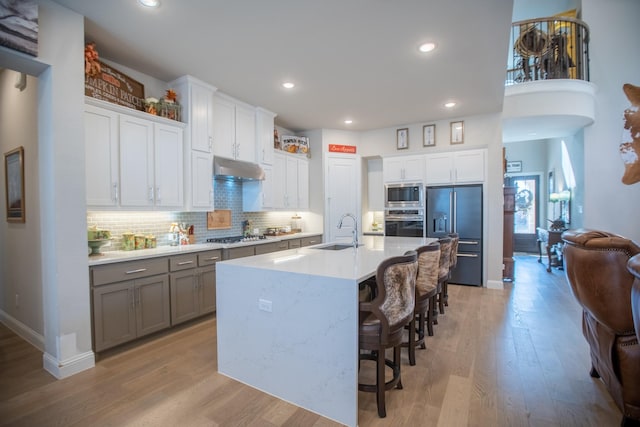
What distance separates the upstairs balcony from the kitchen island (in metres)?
4.63

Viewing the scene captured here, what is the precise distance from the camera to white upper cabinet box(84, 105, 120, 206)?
9.02 feet

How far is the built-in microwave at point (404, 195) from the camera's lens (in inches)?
218

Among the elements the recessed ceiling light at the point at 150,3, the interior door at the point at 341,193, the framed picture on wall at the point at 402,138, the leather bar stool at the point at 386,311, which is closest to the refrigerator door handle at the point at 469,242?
the interior door at the point at 341,193

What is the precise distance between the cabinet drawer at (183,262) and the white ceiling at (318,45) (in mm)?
2052

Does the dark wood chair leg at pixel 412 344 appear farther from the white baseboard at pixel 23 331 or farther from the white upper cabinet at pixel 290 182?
the white baseboard at pixel 23 331

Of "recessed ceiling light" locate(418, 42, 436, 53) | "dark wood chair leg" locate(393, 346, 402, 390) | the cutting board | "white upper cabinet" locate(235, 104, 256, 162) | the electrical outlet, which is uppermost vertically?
"recessed ceiling light" locate(418, 42, 436, 53)

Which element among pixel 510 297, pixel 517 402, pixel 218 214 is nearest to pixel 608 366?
pixel 517 402

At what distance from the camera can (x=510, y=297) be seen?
4531mm

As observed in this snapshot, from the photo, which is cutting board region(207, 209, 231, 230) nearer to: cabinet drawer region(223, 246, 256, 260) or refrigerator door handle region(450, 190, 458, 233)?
cabinet drawer region(223, 246, 256, 260)

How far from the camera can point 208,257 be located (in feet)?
11.7

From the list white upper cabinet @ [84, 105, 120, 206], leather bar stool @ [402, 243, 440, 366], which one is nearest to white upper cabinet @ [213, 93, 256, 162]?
white upper cabinet @ [84, 105, 120, 206]

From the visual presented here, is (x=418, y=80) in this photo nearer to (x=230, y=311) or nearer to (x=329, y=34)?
(x=329, y=34)

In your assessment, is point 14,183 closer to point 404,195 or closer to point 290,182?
point 290,182

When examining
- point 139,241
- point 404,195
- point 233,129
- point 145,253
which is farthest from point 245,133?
point 404,195
